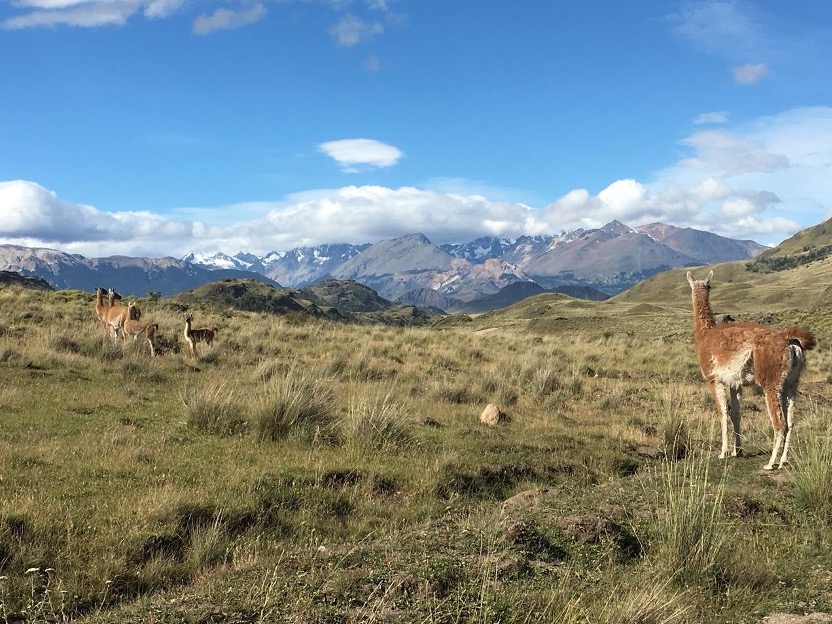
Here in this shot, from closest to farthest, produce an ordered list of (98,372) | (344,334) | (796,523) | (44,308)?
(796,523)
(98,372)
(44,308)
(344,334)

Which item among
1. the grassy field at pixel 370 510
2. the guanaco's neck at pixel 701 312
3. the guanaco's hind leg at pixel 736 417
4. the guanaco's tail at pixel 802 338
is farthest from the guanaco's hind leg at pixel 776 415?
the guanaco's neck at pixel 701 312

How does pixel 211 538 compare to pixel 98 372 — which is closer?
pixel 211 538

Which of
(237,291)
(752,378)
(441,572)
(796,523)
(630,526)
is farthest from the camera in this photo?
(237,291)

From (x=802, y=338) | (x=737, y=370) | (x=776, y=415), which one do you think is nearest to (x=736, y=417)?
(x=737, y=370)

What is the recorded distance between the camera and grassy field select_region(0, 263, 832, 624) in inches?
173

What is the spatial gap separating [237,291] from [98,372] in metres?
176

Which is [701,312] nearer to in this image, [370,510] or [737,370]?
→ [737,370]

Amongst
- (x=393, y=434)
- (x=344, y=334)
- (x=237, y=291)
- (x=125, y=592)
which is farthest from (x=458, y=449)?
(x=237, y=291)

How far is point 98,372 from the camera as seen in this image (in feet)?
47.0

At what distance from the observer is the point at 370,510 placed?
7.05m

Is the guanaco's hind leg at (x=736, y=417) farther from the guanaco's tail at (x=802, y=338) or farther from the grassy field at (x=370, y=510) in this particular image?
the guanaco's tail at (x=802, y=338)

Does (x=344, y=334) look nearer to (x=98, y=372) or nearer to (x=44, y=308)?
(x=44, y=308)

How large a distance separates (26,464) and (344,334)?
21535mm

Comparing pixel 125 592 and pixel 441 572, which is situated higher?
pixel 441 572
